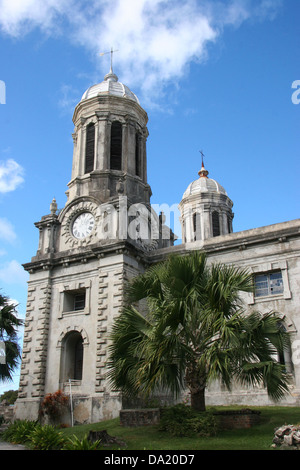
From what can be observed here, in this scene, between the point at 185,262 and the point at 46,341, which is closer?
the point at 185,262

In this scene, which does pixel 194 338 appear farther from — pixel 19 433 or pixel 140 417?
pixel 19 433

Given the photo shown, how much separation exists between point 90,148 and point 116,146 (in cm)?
172

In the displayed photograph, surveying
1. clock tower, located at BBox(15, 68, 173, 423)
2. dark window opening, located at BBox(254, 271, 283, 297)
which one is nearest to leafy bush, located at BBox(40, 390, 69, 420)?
clock tower, located at BBox(15, 68, 173, 423)

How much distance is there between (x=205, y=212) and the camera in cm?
4281

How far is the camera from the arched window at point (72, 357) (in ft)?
88.3

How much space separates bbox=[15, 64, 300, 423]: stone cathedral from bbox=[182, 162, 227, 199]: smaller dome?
10.9m

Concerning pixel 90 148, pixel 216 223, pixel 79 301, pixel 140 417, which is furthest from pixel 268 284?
pixel 216 223

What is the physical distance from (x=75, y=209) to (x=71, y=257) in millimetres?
3399

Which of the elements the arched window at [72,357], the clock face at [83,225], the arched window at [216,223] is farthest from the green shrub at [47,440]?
the arched window at [216,223]

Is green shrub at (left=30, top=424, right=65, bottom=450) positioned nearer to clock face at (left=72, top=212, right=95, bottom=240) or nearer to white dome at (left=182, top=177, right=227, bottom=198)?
clock face at (left=72, top=212, right=95, bottom=240)

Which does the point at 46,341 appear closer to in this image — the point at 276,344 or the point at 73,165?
the point at 73,165
